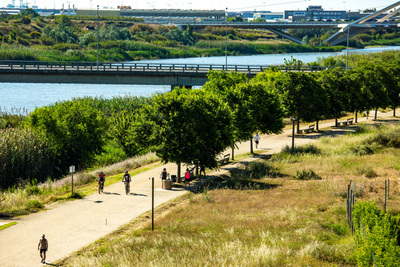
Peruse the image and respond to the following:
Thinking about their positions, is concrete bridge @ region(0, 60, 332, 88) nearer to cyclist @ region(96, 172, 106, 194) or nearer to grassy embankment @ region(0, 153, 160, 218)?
grassy embankment @ region(0, 153, 160, 218)

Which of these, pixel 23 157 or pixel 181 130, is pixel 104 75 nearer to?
pixel 23 157

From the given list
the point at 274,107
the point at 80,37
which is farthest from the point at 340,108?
the point at 80,37

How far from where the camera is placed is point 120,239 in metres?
22.4

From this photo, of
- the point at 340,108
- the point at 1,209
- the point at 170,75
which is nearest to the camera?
the point at 1,209

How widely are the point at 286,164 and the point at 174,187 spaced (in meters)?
10.5

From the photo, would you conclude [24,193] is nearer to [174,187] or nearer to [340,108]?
[174,187]

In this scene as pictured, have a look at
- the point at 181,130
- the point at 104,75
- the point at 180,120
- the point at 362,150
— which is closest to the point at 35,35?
the point at 104,75

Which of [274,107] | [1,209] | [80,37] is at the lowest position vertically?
[1,209]

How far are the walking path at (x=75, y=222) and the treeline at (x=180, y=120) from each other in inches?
127

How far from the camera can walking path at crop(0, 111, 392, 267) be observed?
841 inches

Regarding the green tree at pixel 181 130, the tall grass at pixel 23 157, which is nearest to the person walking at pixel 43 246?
the green tree at pixel 181 130

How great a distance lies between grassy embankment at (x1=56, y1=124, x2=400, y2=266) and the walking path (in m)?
0.89

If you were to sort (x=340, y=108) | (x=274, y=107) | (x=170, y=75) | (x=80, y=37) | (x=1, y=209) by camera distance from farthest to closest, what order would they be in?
1. (x=80, y=37)
2. (x=170, y=75)
3. (x=340, y=108)
4. (x=274, y=107)
5. (x=1, y=209)

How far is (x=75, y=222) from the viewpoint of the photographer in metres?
25.2
